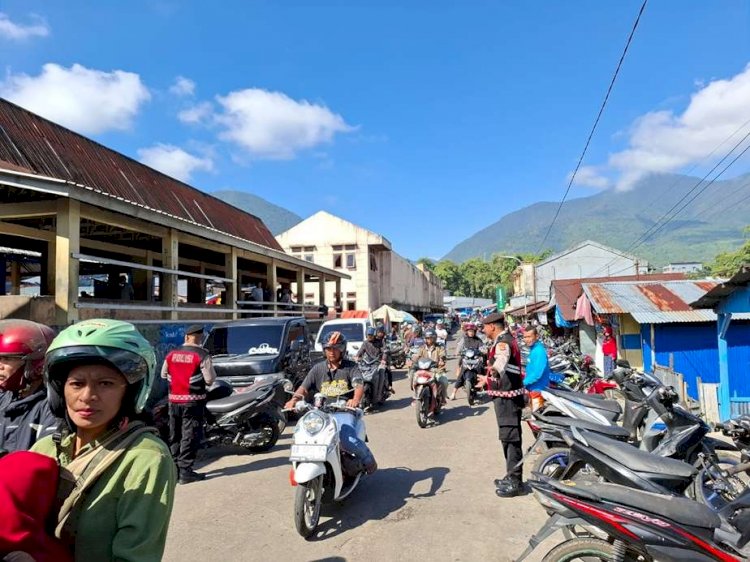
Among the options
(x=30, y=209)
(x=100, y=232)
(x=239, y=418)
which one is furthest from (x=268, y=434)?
(x=100, y=232)

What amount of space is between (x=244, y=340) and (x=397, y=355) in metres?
10.6

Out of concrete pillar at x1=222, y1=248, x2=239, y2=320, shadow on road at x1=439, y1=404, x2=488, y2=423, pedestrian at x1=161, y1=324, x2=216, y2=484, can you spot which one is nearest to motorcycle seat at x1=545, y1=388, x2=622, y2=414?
pedestrian at x1=161, y1=324, x2=216, y2=484

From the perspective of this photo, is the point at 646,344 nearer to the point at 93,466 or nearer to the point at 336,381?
the point at 336,381

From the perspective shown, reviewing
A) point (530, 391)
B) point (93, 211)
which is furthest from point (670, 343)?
point (93, 211)

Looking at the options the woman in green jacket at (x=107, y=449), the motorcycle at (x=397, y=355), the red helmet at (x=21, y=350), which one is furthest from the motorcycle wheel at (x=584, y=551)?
the motorcycle at (x=397, y=355)

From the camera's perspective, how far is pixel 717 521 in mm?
2650

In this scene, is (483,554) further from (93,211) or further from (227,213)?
(227,213)

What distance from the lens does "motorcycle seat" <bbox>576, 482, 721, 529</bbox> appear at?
2621 millimetres

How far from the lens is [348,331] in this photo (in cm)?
1449

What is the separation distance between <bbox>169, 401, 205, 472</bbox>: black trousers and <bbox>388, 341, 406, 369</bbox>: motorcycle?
13.2m

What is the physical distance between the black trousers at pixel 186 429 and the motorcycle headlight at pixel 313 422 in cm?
211

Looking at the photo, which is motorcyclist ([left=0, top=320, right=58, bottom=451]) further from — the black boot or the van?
the van

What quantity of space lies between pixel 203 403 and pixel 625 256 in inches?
1857

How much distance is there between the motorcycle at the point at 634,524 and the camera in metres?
2.57
